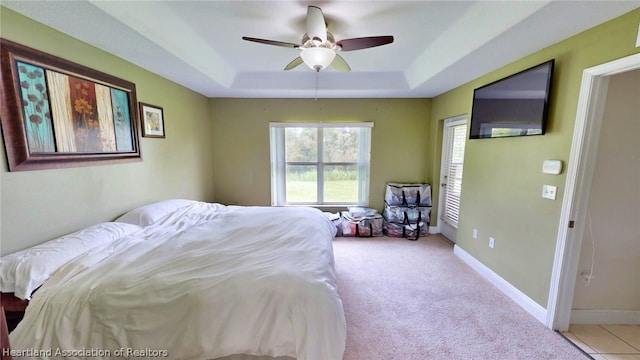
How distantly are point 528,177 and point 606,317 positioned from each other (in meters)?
1.28

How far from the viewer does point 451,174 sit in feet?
12.4

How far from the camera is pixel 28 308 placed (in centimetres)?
122

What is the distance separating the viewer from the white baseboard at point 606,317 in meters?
1.98

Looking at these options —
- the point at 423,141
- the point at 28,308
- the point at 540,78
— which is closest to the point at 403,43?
the point at 540,78

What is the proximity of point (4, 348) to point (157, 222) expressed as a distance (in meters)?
1.60

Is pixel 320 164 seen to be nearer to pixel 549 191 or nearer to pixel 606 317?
pixel 549 191

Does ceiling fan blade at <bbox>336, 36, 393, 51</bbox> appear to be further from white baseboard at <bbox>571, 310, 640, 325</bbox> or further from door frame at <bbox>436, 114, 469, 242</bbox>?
white baseboard at <bbox>571, 310, 640, 325</bbox>

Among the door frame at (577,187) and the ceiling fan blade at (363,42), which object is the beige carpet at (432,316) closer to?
the door frame at (577,187)

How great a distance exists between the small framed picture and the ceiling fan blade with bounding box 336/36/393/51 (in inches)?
86.2

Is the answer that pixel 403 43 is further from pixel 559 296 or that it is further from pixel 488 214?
pixel 559 296

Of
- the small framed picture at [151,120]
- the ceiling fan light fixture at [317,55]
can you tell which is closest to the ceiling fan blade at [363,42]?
the ceiling fan light fixture at [317,55]

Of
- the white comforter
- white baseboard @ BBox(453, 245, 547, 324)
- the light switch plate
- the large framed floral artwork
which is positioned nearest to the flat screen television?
the light switch plate

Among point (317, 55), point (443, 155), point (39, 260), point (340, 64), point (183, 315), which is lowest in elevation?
point (183, 315)

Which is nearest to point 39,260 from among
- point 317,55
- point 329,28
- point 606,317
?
point 317,55
